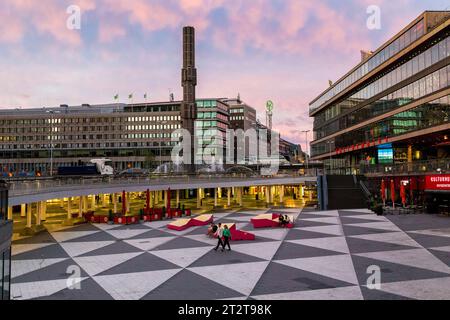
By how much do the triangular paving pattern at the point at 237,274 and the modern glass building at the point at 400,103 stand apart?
31.8 m

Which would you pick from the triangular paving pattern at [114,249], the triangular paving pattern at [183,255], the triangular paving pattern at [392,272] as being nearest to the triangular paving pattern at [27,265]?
the triangular paving pattern at [114,249]

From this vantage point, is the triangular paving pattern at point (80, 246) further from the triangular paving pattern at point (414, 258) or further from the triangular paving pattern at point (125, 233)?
the triangular paving pattern at point (414, 258)

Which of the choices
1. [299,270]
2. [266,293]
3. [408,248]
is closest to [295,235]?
[408,248]

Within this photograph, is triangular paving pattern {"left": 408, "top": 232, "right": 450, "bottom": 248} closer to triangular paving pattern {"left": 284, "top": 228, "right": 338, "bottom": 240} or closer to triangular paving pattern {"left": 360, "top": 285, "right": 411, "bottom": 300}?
triangular paving pattern {"left": 284, "top": 228, "right": 338, "bottom": 240}

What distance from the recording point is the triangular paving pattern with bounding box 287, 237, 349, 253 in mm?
26509

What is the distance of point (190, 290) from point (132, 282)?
3.38 meters

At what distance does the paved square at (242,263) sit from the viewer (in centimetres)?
1709

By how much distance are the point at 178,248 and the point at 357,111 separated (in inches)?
2376

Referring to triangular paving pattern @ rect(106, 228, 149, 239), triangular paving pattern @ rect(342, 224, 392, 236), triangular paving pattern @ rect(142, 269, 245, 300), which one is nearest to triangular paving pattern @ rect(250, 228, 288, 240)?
triangular paving pattern @ rect(342, 224, 392, 236)

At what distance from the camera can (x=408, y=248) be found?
1006 inches

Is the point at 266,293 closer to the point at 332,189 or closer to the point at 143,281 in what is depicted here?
the point at 143,281

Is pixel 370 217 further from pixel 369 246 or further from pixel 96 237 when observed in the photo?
pixel 96 237

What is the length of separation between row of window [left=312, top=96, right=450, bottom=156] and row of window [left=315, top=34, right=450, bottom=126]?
5.51 m
